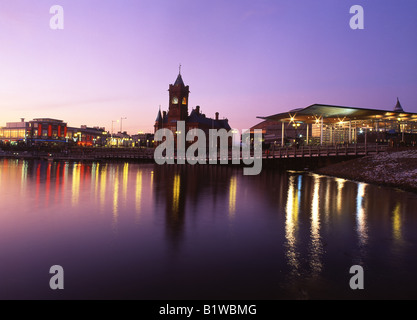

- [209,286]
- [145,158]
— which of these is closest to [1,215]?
[209,286]

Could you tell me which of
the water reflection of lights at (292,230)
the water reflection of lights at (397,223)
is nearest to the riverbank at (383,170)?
the water reflection of lights at (397,223)

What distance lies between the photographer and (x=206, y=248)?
34.9ft

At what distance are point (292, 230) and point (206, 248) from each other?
4.40 metres

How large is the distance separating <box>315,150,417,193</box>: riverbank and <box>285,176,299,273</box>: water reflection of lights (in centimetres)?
1232

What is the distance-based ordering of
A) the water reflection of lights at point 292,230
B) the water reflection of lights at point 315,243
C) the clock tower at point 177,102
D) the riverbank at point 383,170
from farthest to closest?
the clock tower at point 177,102 → the riverbank at point 383,170 → the water reflection of lights at point 292,230 → the water reflection of lights at point 315,243

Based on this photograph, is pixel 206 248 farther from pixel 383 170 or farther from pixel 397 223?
pixel 383 170

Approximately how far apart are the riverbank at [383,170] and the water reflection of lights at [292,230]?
485 inches

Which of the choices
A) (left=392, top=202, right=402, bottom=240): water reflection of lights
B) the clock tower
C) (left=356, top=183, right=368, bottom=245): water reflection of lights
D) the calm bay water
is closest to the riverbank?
(left=356, top=183, right=368, bottom=245): water reflection of lights

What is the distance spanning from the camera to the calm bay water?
7.54 meters

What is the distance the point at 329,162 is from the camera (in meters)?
47.1

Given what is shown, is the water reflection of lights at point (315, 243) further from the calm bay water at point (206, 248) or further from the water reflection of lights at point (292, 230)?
the water reflection of lights at point (292, 230)

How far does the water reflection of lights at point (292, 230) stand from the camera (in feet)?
31.0

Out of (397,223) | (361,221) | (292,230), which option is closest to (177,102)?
(361,221)

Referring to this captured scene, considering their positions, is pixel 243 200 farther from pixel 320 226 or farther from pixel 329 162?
pixel 329 162
